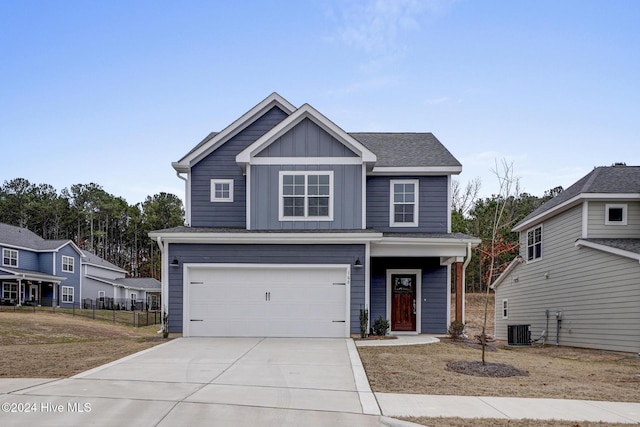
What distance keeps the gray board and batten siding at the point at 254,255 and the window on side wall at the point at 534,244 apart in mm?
10228

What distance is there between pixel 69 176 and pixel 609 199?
65431mm

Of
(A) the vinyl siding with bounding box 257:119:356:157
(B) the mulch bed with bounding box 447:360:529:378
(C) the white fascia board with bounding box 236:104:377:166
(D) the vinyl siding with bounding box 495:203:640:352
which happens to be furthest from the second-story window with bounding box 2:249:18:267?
(B) the mulch bed with bounding box 447:360:529:378

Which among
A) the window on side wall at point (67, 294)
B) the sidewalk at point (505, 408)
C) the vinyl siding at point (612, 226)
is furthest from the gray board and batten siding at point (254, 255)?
the window on side wall at point (67, 294)

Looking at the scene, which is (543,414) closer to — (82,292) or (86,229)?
(82,292)

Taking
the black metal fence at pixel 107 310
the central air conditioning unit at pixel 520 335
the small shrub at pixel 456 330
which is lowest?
the black metal fence at pixel 107 310

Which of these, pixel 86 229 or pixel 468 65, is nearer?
pixel 468 65

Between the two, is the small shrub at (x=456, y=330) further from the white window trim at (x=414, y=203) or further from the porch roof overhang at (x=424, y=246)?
the white window trim at (x=414, y=203)

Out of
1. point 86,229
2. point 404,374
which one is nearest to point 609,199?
point 404,374

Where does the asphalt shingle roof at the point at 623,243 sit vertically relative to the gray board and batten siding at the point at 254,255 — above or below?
above

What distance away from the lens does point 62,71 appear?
21.5m

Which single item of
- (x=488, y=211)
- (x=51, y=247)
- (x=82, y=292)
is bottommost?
(x=82, y=292)

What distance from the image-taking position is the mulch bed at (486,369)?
10.6 m

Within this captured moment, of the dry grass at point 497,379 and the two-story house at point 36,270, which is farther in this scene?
the two-story house at point 36,270

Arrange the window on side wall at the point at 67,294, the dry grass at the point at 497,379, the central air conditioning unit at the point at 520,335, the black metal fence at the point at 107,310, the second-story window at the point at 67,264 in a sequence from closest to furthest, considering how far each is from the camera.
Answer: the dry grass at the point at 497,379 → the central air conditioning unit at the point at 520,335 → the black metal fence at the point at 107,310 → the second-story window at the point at 67,264 → the window on side wall at the point at 67,294
